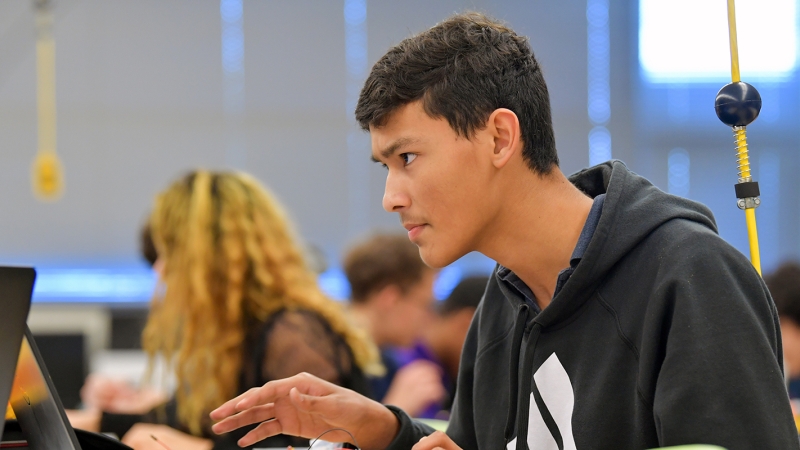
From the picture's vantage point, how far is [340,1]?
14.5ft

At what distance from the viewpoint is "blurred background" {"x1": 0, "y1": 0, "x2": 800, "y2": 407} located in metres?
4.26

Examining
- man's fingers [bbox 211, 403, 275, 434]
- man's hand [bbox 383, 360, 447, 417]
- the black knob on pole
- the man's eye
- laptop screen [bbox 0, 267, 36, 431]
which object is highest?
the black knob on pole

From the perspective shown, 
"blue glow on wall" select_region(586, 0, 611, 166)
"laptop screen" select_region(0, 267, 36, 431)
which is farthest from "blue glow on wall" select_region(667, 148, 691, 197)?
"laptop screen" select_region(0, 267, 36, 431)

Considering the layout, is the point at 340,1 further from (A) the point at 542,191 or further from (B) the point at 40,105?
(A) the point at 542,191

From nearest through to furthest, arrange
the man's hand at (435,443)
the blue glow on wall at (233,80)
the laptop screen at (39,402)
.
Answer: the laptop screen at (39,402) < the man's hand at (435,443) < the blue glow on wall at (233,80)

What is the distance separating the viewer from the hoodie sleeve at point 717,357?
2.91 feet

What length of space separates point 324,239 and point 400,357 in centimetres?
169

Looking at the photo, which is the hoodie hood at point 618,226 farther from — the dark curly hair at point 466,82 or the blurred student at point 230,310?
the blurred student at point 230,310

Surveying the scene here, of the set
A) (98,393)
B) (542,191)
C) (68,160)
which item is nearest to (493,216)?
(542,191)

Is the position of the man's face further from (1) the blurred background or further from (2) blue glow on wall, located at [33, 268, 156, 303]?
(2) blue glow on wall, located at [33, 268, 156, 303]

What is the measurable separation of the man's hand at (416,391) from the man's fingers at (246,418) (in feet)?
3.81

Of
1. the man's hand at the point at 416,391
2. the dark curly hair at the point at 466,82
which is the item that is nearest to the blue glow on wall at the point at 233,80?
the man's hand at the point at 416,391

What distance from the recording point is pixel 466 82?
1174 millimetres

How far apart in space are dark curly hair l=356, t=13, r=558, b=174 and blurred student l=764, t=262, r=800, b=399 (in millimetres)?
1954
